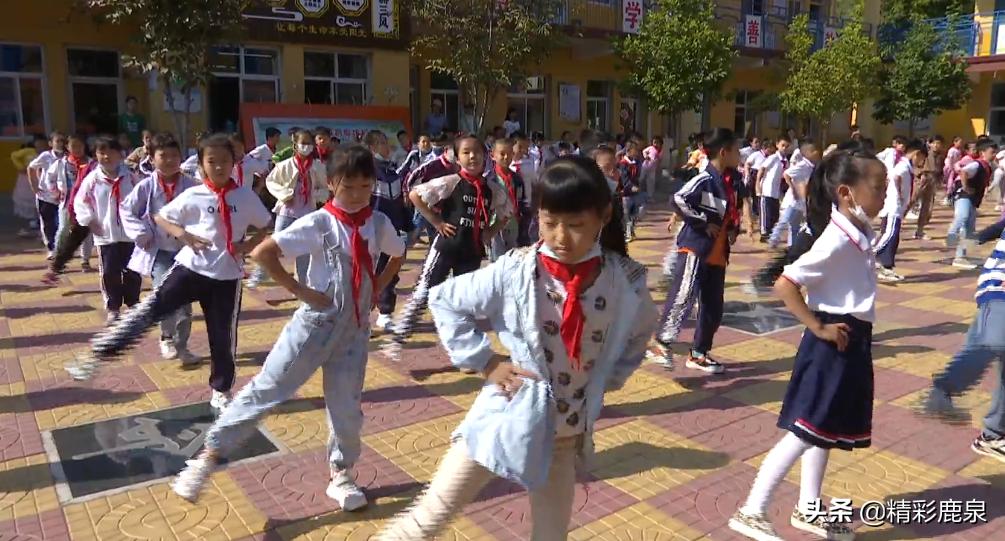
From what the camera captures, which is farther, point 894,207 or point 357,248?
point 894,207

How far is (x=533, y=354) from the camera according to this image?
7.72 feet

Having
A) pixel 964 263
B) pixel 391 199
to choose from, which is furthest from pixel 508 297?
pixel 964 263

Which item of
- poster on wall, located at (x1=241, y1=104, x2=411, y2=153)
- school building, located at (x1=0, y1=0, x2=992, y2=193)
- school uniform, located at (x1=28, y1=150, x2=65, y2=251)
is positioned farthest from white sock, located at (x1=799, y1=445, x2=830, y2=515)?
school building, located at (x1=0, y1=0, x2=992, y2=193)

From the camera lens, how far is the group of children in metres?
2.35

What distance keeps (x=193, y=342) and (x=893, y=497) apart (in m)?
4.97

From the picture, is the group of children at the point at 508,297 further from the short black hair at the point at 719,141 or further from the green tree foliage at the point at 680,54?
the green tree foliage at the point at 680,54

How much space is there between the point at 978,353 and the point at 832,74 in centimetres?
1890

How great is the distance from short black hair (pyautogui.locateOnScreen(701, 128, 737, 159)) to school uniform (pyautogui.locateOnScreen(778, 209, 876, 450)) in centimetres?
215

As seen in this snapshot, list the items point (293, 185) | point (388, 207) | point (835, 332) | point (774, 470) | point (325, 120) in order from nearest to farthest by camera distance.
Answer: point (835, 332) < point (774, 470) < point (388, 207) < point (293, 185) < point (325, 120)

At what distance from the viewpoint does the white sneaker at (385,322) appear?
658 centimetres

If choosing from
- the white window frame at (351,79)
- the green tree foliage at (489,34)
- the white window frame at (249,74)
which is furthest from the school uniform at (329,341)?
the white window frame at (351,79)

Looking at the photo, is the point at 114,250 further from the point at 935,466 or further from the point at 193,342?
the point at 935,466

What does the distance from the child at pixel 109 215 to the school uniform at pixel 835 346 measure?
519 cm

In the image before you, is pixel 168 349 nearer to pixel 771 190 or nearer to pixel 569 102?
pixel 771 190
